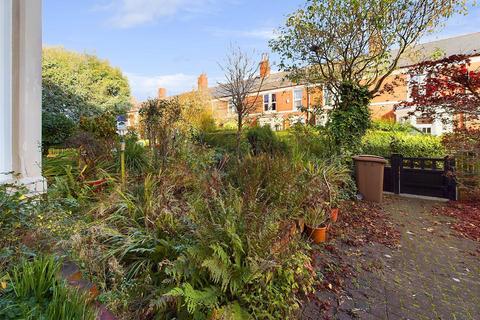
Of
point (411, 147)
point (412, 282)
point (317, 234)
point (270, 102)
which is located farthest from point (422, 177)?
point (270, 102)

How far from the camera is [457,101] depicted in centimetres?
587

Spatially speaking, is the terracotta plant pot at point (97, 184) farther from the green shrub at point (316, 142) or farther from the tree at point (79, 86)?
the tree at point (79, 86)

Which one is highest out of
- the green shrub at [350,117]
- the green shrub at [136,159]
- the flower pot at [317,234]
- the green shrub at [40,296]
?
the green shrub at [350,117]

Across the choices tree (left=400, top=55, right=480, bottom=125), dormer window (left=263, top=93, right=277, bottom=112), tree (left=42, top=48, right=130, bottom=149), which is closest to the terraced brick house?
dormer window (left=263, top=93, right=277, bottom=112)

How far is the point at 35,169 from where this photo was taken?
347 centimetres

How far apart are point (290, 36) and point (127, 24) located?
5.51m

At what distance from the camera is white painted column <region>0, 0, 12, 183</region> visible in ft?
10.4

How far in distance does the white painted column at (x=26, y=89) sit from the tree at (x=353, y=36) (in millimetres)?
6194

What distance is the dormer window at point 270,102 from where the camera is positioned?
83.6 feet

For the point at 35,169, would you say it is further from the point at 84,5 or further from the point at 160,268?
the point at 84,5

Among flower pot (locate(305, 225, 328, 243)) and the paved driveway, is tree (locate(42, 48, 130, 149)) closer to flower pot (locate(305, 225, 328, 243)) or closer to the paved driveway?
flower pot (locate(305, 225, 328, 243))

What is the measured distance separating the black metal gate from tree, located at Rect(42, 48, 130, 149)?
12.7 meters

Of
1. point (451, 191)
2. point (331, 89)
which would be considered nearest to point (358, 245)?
point (451, 191)

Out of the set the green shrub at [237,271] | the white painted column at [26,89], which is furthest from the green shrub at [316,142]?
the white painted column at [26,89]
